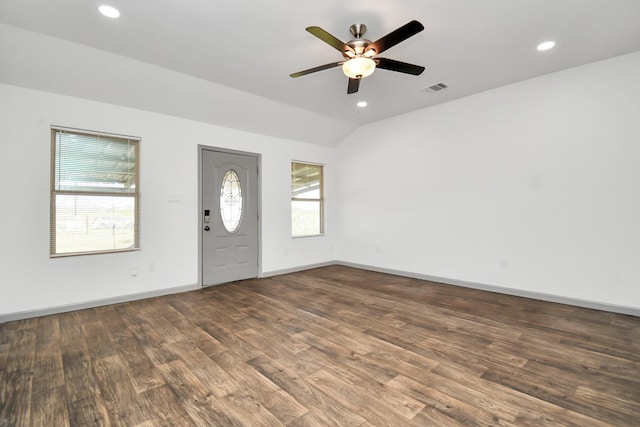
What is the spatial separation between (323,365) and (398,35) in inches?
106

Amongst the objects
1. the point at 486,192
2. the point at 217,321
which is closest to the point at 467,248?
the point at 486,192

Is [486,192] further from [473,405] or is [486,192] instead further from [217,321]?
[217,321]

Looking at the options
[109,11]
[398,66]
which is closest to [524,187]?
[398,66]

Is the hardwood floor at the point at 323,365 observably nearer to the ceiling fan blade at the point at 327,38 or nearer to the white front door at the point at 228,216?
the white front door at the point at 228,216

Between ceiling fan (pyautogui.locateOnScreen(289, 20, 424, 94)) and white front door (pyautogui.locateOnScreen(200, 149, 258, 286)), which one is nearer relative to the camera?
ceiling fan (pyautogui.locateOnScreen(289, 20, 424, 94))

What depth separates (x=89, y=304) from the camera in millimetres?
3711

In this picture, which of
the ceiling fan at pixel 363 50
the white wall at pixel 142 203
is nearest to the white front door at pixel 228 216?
the white wall at pixel 142 203

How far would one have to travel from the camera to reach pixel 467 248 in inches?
186

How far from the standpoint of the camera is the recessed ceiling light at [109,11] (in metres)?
2.47

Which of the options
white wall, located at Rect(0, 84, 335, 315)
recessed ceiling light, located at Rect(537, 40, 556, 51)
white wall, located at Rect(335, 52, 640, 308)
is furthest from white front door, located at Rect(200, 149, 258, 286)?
recessed ceiling light, located at Rect(537, 40, 556, 51)

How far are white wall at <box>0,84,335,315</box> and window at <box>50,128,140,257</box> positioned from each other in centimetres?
12

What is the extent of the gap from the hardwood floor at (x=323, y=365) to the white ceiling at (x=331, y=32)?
2.95 m

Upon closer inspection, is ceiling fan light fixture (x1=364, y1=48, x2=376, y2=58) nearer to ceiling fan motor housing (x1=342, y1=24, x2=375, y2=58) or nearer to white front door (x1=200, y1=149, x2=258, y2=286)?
ceiling fan motor housing (x1=342, y1=24, x2=375, y2=58)

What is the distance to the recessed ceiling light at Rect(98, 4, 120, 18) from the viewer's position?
8.10 ft
